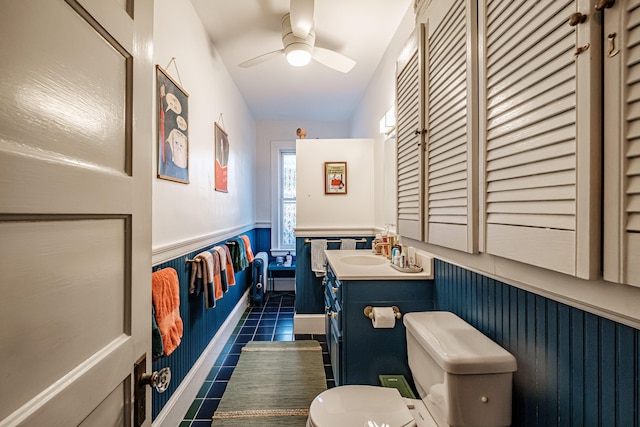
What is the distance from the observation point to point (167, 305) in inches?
60.1

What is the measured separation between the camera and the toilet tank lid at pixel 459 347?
0.91 metres

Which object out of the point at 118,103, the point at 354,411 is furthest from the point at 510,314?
the point at 118,103

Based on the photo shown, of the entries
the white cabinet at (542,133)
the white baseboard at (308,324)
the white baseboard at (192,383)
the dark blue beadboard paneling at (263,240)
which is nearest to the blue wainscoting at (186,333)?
the white baseboard at (192,383)

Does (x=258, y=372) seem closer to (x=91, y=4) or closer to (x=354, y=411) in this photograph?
(x=354, y=411)

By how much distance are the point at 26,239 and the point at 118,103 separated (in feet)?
1.19

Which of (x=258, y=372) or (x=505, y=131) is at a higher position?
(x=505, y=131)

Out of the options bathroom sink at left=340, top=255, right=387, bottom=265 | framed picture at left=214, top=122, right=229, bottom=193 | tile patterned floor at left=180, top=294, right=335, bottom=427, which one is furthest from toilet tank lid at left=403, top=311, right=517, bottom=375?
framed picture at left=214, top=122, right=229, bottom=193

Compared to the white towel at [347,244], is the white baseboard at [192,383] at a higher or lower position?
lower

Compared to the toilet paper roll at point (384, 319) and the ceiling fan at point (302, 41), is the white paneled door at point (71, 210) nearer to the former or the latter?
the toilet paper roll at point (384, 319)

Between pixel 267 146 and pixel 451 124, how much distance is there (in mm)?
3823

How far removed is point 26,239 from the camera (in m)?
0.44

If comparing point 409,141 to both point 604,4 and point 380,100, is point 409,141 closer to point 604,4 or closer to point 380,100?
point 604,4

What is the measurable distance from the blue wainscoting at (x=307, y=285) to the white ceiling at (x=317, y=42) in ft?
5.69

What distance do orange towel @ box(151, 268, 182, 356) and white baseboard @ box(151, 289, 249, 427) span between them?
436 millimetres
